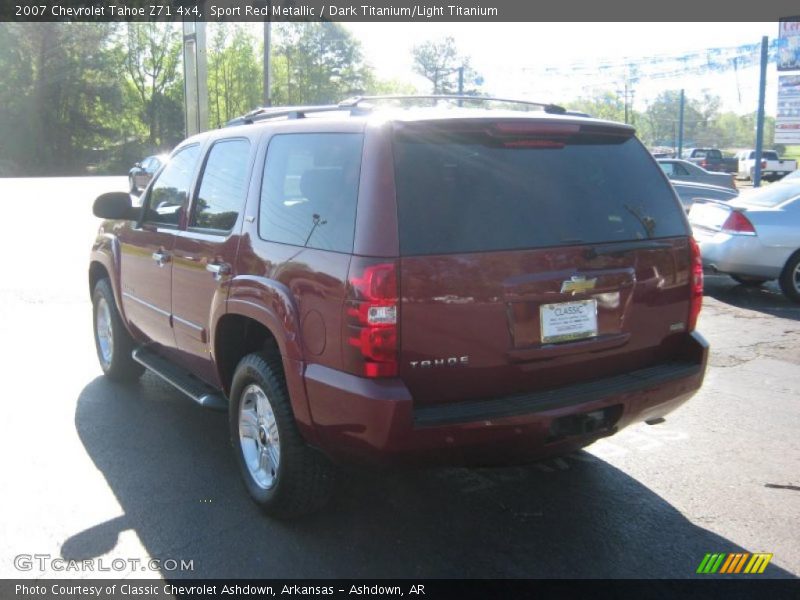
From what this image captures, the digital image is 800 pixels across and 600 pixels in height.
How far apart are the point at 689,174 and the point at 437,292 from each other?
65.2 ft

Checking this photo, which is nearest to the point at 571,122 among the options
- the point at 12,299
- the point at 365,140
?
the point at 365,140

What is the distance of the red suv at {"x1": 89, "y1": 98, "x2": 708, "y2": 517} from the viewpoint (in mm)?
3229

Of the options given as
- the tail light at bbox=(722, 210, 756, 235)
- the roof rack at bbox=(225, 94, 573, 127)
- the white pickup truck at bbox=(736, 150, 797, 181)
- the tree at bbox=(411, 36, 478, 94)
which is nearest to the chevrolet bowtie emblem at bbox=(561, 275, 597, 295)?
the roof rack at bbox=(225, 94, 573, 127)

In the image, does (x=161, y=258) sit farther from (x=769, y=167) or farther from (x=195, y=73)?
(x=769, y=167)

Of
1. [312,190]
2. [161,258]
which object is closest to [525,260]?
[312,190]

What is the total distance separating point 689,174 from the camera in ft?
69.8

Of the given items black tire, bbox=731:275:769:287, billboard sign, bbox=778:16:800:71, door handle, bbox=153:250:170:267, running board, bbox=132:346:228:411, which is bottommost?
black tire, bbox=731:275:769:287

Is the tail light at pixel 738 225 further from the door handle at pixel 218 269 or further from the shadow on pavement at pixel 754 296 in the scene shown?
the door handle at pixel 218 269

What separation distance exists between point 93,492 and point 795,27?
75.7 feet

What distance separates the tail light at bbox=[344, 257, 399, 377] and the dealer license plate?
70cm

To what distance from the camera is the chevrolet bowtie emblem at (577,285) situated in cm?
348

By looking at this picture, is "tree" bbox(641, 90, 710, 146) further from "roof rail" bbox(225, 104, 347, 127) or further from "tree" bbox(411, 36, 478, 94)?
"roof rail" bbox(225, 104, 347, 127)

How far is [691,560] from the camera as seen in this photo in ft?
11.5

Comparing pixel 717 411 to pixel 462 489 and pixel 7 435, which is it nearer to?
pixel 462 489
